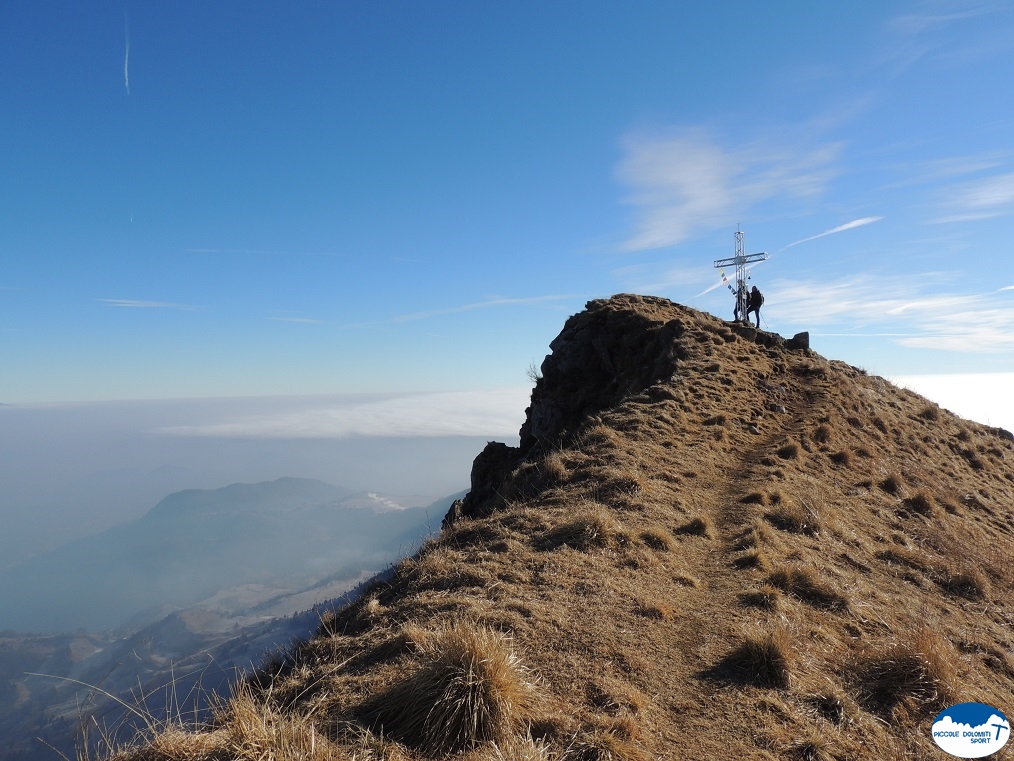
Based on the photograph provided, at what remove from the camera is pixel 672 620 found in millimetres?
7957

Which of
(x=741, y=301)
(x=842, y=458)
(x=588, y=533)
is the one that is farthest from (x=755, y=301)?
(x=588, y=533)

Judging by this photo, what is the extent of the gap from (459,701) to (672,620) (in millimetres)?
4304

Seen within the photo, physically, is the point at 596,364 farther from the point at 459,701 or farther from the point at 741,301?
the point at 459,701

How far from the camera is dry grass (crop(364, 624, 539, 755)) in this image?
485 centimetres

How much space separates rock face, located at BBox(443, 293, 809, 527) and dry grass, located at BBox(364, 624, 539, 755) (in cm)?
1830

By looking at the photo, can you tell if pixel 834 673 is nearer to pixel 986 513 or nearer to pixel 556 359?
pixel 986 513

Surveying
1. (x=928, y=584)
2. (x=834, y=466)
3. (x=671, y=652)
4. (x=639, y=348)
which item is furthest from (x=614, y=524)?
(x=639, y=348)

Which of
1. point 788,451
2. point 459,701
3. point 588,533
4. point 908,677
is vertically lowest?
point 908,677

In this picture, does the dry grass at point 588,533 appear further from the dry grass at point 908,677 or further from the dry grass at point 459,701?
the dry grass at point 459,701

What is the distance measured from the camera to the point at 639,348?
28328mm

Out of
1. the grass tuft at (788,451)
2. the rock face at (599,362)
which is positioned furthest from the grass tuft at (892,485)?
the rock face at (599,362)

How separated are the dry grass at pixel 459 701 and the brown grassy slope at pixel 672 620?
2cm

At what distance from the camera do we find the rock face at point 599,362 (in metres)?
25.8

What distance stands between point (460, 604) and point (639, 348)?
22769mm
